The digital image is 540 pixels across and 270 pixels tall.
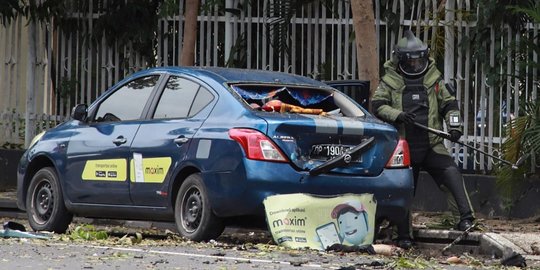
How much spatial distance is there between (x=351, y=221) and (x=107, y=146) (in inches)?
95.4

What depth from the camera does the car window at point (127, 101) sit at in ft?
40.1

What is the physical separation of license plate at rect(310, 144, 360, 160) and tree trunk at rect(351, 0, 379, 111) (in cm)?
319

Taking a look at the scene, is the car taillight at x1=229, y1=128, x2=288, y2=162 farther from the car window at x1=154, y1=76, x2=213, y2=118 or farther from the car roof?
the car roof

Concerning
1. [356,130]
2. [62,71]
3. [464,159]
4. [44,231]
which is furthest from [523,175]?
[62,71]

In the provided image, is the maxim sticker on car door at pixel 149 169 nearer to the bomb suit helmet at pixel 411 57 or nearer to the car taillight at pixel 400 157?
the car taillight at pixel 400 157

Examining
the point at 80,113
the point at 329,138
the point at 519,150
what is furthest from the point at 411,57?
the point at 80,113

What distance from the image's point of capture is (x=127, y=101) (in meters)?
12.4

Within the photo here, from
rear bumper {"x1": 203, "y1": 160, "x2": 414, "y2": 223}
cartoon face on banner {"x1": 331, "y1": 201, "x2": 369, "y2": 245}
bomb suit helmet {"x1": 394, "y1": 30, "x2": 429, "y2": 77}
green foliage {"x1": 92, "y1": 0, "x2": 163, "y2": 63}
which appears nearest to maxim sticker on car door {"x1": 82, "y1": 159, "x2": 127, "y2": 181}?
rear bumper {"x1": 203, "y1": 160, "x2": 414, "y2": 223}

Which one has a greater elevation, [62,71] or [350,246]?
[62,71]

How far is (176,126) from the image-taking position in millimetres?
11508

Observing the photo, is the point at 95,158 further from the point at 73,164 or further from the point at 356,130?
the point at 356,130

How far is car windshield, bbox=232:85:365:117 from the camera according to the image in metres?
11.4

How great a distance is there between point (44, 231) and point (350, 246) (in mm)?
3204

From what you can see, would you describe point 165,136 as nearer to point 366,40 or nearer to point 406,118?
point 406,118
